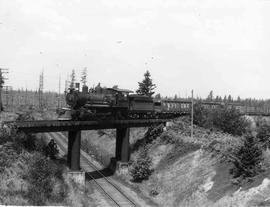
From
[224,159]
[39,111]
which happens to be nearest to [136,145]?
[224,159]

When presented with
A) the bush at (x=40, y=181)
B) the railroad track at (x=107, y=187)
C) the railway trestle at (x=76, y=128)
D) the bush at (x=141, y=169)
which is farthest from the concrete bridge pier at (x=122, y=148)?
the bush at (x=40, y=181)

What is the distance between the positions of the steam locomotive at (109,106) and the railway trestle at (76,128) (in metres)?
1.35

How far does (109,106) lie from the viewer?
4147 centimetres

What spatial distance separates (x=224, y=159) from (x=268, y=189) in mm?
→ 8835

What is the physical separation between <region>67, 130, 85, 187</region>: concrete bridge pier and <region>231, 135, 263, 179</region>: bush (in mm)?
16056

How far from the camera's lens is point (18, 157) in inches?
1167

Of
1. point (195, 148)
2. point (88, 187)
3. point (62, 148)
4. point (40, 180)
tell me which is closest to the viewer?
point (40, 180)

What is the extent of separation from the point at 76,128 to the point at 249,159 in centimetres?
1816

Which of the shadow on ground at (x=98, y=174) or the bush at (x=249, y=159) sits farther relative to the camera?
the shadow on ground at (x=98, y=174)

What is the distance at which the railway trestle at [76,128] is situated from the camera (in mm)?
32000

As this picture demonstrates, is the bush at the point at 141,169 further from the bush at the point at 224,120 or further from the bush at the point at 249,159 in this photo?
the bush at the point at 224,120

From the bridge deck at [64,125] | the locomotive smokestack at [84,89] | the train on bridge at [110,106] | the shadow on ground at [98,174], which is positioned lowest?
the shadow on ground at [98,174]

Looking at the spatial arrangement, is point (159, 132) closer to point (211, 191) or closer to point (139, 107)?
point (139, 107)

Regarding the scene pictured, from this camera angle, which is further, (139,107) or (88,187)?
(139,107)
